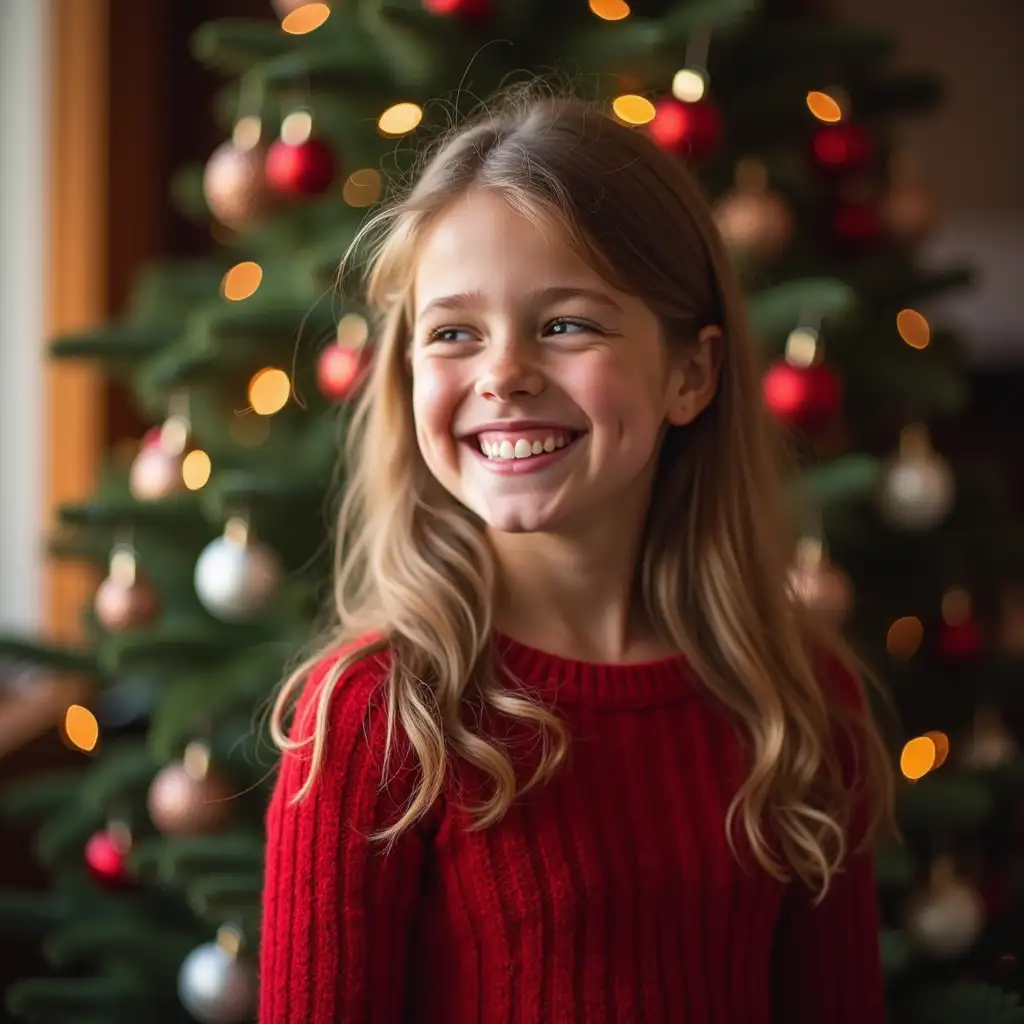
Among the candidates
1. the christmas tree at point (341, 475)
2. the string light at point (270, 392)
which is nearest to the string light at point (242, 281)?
the christmas tree at point (341, 475)

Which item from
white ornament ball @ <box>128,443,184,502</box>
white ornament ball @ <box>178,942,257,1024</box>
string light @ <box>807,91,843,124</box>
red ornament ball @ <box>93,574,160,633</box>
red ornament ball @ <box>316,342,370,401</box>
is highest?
string light @ <box>807,91,843,124</box>

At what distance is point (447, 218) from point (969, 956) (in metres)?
1.11

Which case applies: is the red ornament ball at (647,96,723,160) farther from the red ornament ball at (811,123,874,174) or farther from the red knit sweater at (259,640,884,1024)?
the red knit sweater at (259,640,884,1024)

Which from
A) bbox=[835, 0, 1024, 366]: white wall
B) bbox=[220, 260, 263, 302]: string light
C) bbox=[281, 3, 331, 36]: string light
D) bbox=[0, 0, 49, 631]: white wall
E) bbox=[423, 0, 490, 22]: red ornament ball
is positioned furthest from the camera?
bbox=[835, 0, 1024, 366]: white wall

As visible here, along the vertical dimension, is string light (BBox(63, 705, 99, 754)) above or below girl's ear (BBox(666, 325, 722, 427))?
below

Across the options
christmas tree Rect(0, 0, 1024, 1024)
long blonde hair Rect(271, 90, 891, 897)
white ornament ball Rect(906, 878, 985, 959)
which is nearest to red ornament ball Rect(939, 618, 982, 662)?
christmas tree Rect(0, 0, 1024, 1024)

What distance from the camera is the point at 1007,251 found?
13.5ft

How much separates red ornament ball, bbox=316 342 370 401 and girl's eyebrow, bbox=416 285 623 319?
13.4 inches

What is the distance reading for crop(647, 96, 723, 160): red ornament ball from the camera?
119cm

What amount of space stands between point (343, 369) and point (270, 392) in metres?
0.17

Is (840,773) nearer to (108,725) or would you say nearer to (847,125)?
(847,125)

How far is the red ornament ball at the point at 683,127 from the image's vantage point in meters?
1.19

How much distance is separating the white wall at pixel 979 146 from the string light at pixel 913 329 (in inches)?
106

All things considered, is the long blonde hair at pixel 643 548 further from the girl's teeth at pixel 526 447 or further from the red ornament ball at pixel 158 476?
the red ornament ball at pixel 158 476
